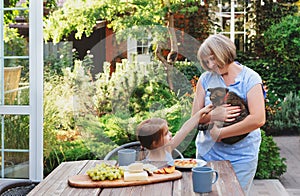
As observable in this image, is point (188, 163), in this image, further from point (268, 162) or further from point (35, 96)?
point (268, 162)

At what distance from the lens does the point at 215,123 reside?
2695 millimetres

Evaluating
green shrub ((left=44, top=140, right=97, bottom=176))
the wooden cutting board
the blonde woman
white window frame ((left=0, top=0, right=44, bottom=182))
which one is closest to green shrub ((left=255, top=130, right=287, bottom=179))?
green shrub ((left=44, top=140, right=97, bottom=176))

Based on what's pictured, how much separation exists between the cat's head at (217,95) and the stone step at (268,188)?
1991 mm

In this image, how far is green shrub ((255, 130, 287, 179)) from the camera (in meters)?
5.05

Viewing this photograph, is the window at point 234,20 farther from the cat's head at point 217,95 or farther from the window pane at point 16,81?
the cat's head at point 217,95

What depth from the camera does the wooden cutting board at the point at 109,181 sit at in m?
2.30

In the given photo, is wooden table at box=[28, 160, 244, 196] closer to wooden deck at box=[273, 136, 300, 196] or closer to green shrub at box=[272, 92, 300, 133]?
wooden deck at box=[273, 136, 300, 196]

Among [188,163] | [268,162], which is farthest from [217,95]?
[268,162]

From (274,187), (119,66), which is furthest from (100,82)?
(274,187)

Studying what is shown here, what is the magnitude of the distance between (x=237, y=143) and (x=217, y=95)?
25 cm

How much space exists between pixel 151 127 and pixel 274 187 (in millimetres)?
2488

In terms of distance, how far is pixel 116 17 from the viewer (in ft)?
23.9

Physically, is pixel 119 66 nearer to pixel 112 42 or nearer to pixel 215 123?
pixel 112 42

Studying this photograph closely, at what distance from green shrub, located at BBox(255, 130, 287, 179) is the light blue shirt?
2.35 m
